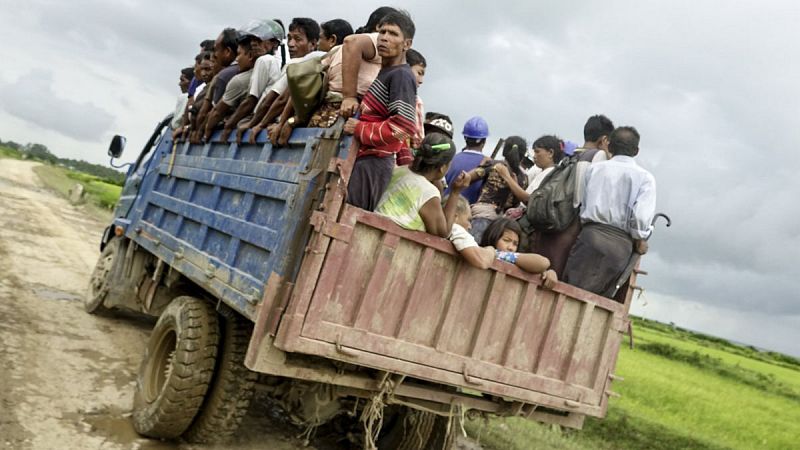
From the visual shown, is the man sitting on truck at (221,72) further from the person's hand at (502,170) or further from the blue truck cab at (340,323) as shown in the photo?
the person's hand at (502,170)

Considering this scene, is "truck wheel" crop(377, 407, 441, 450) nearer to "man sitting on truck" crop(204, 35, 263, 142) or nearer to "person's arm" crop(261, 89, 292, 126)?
"person's arm" crop(261, 89, 292, 126)

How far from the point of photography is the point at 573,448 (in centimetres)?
691

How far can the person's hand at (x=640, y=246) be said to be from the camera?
3934 mm

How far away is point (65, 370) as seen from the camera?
15.8 ft

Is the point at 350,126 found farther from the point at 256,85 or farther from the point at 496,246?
the point at 256,85

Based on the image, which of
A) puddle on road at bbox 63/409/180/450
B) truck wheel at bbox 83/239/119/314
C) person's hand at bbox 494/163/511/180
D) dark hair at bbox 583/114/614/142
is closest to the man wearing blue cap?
person's hand at bbox 494/163/511/180

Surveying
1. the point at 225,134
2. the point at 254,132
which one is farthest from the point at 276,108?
the point at 225,134

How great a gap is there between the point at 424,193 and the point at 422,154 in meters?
0.27

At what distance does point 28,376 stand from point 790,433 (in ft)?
40.4

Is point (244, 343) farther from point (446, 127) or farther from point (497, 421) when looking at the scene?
point (497, 421)

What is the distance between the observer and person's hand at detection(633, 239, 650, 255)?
393 cm

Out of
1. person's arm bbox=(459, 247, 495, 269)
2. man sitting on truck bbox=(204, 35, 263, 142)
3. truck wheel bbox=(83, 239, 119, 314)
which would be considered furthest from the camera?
truck wheel bbox=(83, 239, 119, 314)

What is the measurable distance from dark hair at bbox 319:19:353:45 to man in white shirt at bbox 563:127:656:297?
2.06 metres

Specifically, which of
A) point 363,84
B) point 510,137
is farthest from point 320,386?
point 510,137
